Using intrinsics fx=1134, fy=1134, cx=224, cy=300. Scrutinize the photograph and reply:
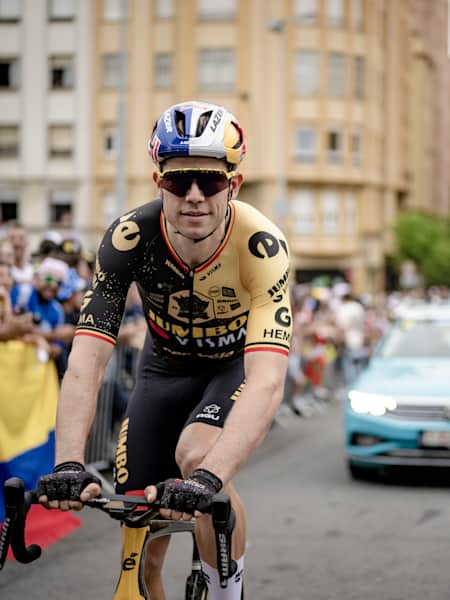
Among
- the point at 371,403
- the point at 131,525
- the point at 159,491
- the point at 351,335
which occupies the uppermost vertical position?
the point at 159,491

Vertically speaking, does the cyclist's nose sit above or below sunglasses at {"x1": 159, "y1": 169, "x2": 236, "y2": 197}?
below

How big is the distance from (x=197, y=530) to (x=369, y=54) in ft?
178

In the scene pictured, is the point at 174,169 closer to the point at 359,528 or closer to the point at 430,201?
the point at 359,528

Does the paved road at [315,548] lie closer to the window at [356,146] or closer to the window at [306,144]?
the window at [306,144]

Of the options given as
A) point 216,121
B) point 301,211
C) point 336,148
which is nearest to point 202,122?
point 216,121

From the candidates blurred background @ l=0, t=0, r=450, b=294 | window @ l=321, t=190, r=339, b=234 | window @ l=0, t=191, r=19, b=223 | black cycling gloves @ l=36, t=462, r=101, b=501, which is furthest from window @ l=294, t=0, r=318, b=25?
black cycling gloves @ l=36, t=462, r=101, b=501

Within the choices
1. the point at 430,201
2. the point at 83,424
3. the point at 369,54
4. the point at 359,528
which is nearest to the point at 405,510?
the point at 359,528

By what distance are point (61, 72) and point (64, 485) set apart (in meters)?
49.7

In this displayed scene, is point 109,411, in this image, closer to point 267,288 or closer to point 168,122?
point 267,288

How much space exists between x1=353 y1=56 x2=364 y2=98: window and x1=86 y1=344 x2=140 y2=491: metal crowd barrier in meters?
46.0

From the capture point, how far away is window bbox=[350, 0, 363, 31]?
54844 mm

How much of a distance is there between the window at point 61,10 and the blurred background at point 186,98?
1.8 inches

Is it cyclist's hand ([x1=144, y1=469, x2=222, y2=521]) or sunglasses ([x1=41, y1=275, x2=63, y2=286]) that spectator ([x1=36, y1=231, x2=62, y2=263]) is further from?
cyclist's hand ([x1=144, y1=469, x2=222, y2=521])

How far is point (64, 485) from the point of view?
329 cm
